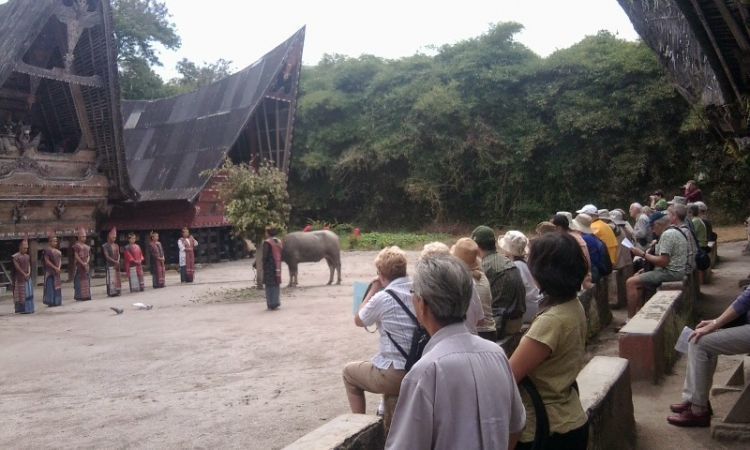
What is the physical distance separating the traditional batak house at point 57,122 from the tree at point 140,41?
15776 millimetres

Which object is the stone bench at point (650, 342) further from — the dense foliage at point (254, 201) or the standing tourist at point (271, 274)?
the dense foliage at point (254, 201)

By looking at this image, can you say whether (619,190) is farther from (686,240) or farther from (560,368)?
(560,368)

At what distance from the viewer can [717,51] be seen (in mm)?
6605

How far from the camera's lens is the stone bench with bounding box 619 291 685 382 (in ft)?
17.2

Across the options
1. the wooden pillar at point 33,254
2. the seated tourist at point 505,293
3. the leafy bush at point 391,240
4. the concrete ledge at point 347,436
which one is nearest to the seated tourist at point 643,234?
the seated tourist at point 505,293

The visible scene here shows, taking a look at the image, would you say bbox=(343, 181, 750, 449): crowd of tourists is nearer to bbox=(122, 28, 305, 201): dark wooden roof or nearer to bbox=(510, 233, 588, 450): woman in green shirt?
bbox=(510, 233, 588, 450): woman in green shirt

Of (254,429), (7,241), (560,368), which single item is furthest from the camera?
(7,241)

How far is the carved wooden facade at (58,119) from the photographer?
54.3ft

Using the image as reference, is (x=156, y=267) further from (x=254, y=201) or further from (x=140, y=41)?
(x=140, y=41)

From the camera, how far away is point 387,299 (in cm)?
400

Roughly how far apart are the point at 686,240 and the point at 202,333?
7021 mm

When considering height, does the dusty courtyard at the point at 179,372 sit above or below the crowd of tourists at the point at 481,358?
below

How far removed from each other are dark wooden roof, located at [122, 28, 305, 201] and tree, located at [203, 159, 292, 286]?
704cm

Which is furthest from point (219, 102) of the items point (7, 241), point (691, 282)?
point (691, 282)
